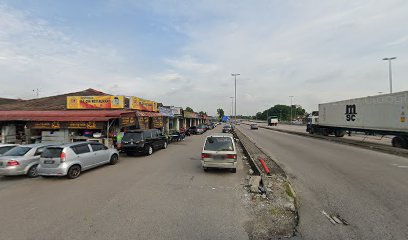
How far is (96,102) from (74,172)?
1188cm

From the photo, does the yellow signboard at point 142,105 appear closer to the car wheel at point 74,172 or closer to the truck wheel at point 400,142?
the car wheel at point 74,172

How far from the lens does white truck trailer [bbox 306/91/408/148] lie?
15.2 meters

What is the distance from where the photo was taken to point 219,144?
9188 millimetres

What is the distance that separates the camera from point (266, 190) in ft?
21.2

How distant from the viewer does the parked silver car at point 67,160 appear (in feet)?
26.6

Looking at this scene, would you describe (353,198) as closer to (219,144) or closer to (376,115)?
(219,144)

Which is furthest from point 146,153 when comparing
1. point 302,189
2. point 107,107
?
point 302,189

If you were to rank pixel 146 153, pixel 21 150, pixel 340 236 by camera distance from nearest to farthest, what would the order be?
1. pixel 340 236
2. pixel 21 150
3. pixel 146 153

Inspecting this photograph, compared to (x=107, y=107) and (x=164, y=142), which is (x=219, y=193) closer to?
(x=164, y=142)

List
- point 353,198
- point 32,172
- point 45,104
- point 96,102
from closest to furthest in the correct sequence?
point 353,198, point 32,172, point 96,102, point 45,104

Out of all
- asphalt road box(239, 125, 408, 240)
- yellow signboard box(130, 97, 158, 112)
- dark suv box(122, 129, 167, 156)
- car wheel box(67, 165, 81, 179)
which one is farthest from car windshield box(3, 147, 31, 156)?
asphalt road box(239, 125, 408, 240)

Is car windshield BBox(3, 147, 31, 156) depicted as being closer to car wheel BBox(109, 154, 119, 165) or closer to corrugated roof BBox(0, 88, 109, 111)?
car wheel BBox(109, 154, 119, 165)

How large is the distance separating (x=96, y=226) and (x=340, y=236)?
5.09 m

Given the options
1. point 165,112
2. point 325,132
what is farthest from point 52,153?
point 325,132
